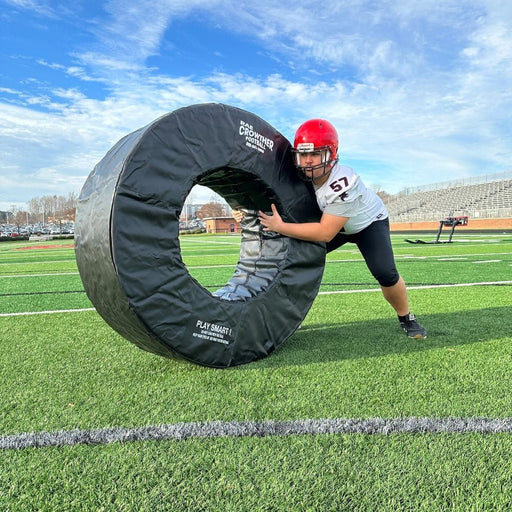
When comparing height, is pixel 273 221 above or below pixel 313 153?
below

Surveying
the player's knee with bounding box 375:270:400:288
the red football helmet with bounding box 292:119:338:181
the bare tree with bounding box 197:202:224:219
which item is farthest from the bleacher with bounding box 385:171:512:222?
the red football helmet with bounding box 292:119:338:181

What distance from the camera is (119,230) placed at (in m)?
2.53

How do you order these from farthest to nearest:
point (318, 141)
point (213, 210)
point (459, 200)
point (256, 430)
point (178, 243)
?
1. point (213, 210)
2. point (459, 200)
3. point (318, 141)
4. point (178, 243)
5. point (256, 430)

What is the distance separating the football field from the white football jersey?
0.90 meters

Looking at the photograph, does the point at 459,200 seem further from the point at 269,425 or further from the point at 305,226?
the point at 269,425

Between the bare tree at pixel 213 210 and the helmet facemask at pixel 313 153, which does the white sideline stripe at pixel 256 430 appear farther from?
the bare tree at pixel 213 210

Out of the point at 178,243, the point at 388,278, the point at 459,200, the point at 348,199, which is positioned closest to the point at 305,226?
the point at 348,199

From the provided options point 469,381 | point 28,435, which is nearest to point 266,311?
point 469,381

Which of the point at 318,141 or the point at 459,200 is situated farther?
the point at 459,200

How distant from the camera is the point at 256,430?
2039mm

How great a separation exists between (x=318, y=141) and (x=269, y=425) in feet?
6.36

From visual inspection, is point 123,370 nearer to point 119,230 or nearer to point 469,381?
point 119,230

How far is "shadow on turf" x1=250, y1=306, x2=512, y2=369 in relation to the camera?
125 inches

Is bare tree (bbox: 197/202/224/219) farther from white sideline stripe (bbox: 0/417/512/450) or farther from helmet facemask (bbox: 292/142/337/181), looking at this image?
white sideline stripe (bbox: 0/417/512/450)
